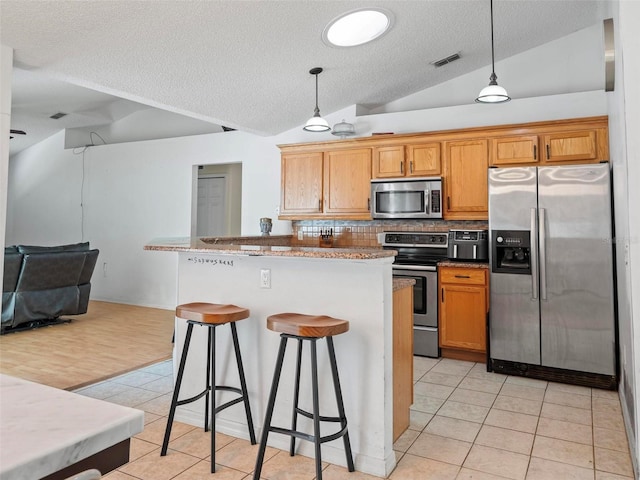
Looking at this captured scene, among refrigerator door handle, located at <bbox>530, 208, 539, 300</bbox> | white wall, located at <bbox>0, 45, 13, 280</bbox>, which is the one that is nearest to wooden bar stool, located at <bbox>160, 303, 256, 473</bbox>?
white wall, located at <bbox>0, 45, 13, 280</bbox>

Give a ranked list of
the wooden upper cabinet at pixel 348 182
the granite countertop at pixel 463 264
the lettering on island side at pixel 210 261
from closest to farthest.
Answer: the lettering on island side at pixel 210 261 < the granite countertop at pixel 463 264 < the wooden upper cabinet at pixel 348 182

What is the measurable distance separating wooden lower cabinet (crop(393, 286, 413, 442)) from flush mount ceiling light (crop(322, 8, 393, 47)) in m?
2.28

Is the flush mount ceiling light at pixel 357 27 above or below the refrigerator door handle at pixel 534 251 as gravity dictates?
above

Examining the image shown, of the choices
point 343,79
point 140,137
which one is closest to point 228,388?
point 343,79

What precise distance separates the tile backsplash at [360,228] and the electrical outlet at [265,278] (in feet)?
8.80

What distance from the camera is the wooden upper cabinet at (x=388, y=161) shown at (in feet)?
15.6

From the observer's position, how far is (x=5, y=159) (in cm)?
336

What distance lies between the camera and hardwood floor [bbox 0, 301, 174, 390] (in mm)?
3551

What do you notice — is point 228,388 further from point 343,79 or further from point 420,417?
point 343,79

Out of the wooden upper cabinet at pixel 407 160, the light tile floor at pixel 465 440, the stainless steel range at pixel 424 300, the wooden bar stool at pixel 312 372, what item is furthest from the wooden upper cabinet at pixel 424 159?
the wooden bar stool at pixel 312 372

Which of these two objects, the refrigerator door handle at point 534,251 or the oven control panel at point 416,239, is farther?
the oven control panel at point 416,239

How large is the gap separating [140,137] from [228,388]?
19.5 ft

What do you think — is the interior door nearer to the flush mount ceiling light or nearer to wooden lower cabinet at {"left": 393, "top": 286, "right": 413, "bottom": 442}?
the flush mount ceiling light

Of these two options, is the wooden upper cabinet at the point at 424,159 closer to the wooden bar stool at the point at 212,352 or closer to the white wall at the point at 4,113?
the wooden bar stool at the point at 212,352
